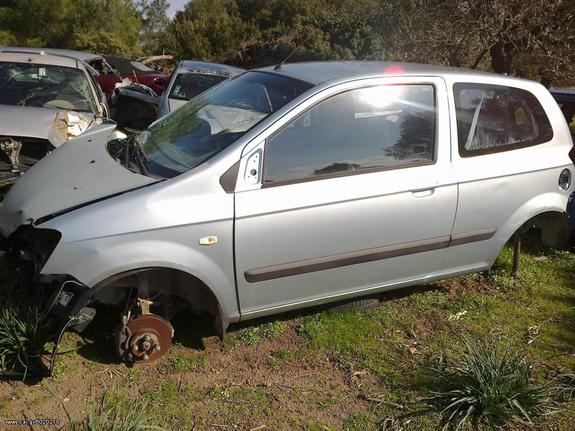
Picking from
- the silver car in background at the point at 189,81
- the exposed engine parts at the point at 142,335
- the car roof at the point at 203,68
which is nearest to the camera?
Result: the exposed engine parts at the point at 142,335

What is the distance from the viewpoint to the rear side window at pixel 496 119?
3.92 m

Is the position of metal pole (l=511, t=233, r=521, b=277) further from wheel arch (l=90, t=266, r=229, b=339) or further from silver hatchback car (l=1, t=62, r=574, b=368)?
wheel arch (l=90, t=266, r=229, b=339)

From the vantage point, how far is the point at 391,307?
420 cm

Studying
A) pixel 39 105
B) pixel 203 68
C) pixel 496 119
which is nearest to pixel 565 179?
pixel 496 119

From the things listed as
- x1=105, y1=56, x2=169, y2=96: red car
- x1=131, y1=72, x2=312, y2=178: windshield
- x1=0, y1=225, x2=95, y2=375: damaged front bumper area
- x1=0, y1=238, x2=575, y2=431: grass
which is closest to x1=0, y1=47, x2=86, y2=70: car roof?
x1=131, y1=72, x2=312, y2=178: windshield

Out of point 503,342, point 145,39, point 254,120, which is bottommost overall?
point 145,39

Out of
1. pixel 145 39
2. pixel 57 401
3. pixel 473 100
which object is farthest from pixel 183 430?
pixel 145 39

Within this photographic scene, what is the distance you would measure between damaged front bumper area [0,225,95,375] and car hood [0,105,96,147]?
2.56 m

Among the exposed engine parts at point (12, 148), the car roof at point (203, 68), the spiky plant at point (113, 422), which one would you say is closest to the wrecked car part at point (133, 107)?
the car roof at point (203, 68)

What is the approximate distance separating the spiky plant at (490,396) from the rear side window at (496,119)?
1.44 meters

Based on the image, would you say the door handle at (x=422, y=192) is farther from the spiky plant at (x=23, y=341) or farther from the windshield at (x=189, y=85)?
the windshield at (x=189, y=85)

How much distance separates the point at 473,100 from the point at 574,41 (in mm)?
4752

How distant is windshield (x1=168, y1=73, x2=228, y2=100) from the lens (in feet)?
26.1

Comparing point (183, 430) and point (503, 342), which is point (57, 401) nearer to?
point (183, 430)
